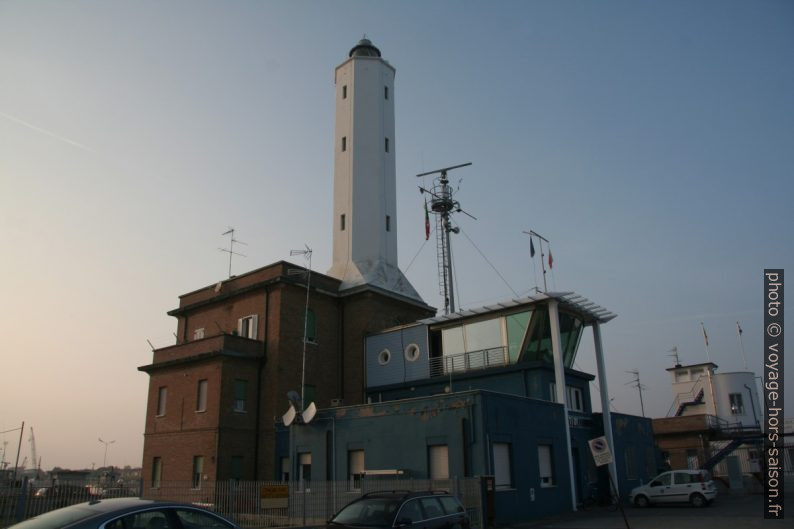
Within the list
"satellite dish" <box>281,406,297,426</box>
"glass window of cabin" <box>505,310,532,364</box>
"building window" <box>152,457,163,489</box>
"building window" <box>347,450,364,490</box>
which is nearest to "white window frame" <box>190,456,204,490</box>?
"building window" <box>152,457,163,489</box>

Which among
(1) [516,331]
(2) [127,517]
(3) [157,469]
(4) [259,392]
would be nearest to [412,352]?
(1) [516,331]

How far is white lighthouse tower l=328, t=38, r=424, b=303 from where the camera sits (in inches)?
1425

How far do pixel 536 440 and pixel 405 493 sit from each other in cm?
1327

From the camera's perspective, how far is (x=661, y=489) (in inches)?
1061

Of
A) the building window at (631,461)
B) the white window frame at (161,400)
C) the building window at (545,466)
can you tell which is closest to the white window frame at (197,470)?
the white window frame at (161,400)

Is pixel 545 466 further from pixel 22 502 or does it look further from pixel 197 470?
pixel 22 502

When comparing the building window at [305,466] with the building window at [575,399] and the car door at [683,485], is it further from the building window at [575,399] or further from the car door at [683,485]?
the car door at [683,485]

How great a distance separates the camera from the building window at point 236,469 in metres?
28.3

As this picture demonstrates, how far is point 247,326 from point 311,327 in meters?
3.38

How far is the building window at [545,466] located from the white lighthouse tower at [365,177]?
13448 mm

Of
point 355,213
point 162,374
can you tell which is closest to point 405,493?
point 162,374

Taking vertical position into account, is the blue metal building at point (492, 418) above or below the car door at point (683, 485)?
above

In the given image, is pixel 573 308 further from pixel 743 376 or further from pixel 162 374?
pixel 743 376

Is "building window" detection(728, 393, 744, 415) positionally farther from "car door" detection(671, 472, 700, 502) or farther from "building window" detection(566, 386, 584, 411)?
"building window" detection(566, 386, 584, 411)
